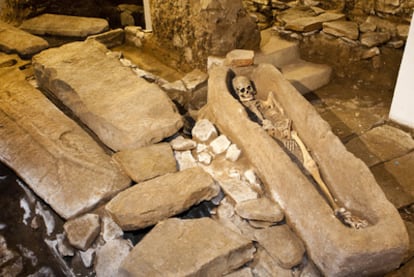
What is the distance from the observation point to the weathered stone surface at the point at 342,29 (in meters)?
4.73

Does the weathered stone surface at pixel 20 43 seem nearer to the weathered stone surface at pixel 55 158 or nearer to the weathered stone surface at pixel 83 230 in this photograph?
the weathered stone surface at pixel 55 158

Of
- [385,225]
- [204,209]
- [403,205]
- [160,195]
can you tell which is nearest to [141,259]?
[160,195]

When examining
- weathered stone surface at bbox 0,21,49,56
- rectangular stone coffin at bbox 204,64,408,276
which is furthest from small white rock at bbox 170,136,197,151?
weathered stone surface at bbox 0,21,49,56

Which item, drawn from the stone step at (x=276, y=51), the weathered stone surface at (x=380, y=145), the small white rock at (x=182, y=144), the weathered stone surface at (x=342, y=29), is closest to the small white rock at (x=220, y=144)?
the small white rock at (x=182, y=144)

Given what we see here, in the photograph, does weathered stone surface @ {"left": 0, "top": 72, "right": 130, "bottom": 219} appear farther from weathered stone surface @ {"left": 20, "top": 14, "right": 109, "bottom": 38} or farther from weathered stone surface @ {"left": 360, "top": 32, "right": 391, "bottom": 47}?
weathered stone surface @ {"left": 360, "top": 32, "right": 391, "bottom": 47}

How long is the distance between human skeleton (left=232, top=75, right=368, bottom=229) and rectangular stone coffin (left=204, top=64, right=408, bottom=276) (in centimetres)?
5

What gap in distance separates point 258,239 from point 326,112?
2.25m

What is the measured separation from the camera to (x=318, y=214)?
7.87ft

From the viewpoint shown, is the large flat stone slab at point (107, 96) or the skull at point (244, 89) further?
the skull at point (244, 89)

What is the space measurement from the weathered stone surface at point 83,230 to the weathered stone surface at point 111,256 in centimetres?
9

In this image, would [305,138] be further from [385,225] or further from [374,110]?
[374,110]

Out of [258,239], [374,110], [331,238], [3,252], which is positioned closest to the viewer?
[331,238]

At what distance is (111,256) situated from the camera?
252 cm

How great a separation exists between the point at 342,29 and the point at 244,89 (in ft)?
6.50
